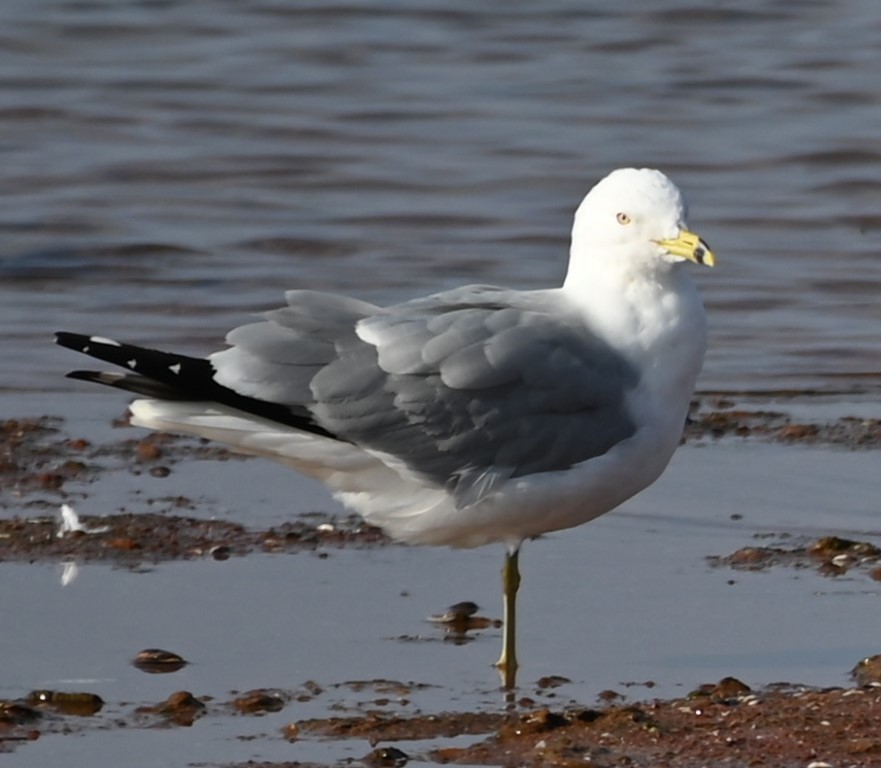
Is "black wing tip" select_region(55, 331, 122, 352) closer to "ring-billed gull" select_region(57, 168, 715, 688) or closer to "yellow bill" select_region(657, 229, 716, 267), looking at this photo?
"ring-billed gull" select_region(57, 168, 715, 688)

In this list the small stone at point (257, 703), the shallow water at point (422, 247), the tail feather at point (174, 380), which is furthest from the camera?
the shallow water at point (422, 247)

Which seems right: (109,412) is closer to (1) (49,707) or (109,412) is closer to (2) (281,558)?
(2) (281,558)

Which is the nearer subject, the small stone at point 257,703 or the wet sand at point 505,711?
the wet sand at point 505,711

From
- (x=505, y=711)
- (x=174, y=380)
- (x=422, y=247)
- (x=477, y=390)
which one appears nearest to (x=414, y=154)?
(x=422, y=247)

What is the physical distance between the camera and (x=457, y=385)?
196 inches

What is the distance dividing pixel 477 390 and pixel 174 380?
70 cm

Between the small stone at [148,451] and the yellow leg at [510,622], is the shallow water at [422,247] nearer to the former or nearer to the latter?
the yellow leg at [510,622]

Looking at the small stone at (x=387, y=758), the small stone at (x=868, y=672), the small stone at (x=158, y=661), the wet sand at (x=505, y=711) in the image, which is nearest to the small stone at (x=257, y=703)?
the wet sand at (x=505, y=711)

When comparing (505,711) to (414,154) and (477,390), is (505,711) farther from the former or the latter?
(414,154)

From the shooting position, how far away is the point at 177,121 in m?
12.9

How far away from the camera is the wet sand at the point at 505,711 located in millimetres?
4211

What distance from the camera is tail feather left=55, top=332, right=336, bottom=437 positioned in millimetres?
4852

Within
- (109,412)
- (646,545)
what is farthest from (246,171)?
(646,545)

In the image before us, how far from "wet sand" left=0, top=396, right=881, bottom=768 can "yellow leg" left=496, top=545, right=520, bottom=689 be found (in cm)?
8
